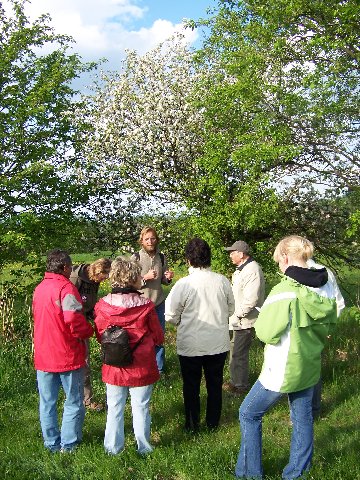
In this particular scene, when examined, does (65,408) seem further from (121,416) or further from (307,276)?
(307,276)

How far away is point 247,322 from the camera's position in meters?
6.50

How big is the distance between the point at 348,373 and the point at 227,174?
4200 mm

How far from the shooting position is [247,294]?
6.41 metres

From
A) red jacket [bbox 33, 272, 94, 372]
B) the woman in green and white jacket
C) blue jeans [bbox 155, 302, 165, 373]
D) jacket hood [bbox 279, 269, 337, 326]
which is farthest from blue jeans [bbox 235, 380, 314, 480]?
blue jeans [bbox 155, 302, 165, 373]

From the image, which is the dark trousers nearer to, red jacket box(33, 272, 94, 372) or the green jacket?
red jacket box(33, 272, 94, 372)

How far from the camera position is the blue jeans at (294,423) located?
386 cm

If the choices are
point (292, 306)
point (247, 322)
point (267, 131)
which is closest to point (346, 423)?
point (247, 322)

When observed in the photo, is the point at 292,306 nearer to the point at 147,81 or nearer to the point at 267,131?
the point at 267,131

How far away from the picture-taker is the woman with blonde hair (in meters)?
4.44

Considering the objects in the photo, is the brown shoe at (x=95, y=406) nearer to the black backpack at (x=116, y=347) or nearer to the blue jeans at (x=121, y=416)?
the blue jeans at (x=121, y=416)

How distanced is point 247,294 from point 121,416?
241 cm

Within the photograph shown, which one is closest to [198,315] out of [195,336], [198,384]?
[195,336]

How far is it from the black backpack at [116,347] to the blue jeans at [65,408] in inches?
25.3

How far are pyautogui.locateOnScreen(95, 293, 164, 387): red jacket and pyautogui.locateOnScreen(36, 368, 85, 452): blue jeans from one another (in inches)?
19.8
